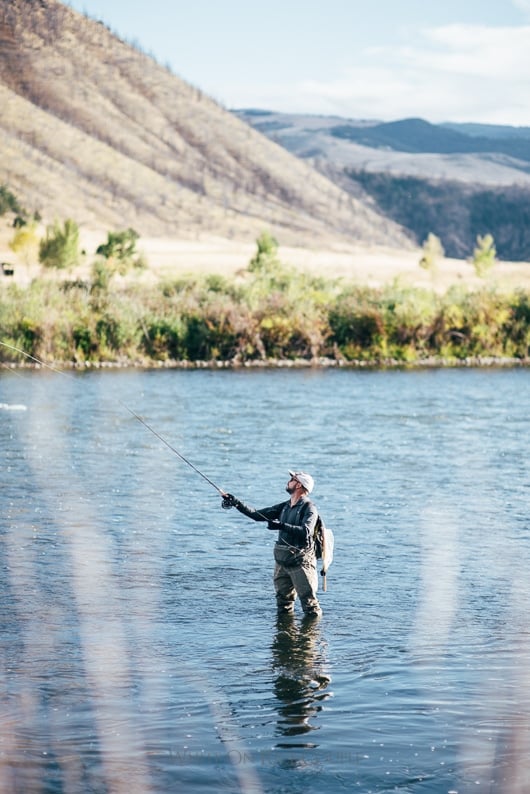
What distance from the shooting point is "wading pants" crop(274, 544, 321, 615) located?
13500mm

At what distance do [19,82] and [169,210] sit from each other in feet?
93.9

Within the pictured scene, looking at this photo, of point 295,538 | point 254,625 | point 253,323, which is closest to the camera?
point 295,538

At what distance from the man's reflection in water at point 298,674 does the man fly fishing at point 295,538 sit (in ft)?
1.14

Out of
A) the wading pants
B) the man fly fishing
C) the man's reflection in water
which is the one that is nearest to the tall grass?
the wading pants

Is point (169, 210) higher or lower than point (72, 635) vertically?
higher

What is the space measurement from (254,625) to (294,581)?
0.69 metres

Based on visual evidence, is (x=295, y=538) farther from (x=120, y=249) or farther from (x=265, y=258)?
(x=120, y=249)

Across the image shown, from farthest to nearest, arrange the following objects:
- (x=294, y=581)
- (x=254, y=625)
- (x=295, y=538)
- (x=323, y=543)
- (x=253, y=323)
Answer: (x=253, y=323) < (x=254, y=625) < (x=294, y=581) < (x=323, y=543) < (x=295, y=538)

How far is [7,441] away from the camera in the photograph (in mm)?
29750

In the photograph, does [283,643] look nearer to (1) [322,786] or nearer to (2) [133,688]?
(2) [133,688]

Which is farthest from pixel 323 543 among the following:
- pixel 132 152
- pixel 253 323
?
pixel 132 152

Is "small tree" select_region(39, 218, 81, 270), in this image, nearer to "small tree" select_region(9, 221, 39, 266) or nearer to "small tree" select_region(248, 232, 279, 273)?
"small tree" select_region(9, 221, 39, 266)

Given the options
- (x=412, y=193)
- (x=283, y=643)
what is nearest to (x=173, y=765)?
(x=283, y=643)

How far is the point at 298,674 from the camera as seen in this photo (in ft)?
40.8
